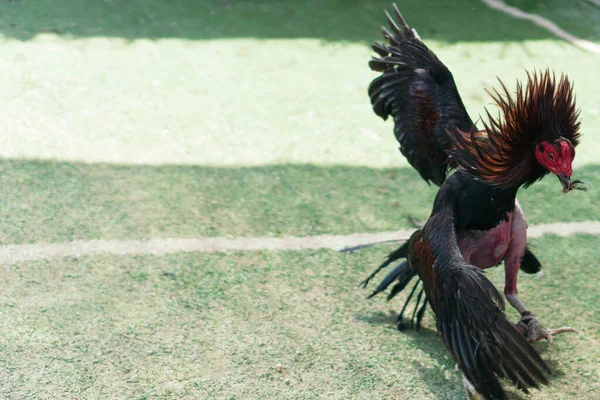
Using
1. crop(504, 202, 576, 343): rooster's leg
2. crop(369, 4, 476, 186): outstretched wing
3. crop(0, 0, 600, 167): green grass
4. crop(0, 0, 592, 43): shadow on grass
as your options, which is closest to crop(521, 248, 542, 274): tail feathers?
crop(504, 202, 576, 343): rooster's leg

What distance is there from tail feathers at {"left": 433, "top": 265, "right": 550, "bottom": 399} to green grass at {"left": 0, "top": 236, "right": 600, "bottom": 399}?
1.46 ft

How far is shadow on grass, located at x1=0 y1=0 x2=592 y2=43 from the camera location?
6.17 meters

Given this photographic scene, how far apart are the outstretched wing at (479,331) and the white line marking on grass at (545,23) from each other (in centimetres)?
478

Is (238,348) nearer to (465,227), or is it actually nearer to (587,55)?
(465,227)

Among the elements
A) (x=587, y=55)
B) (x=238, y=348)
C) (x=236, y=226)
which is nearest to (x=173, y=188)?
(x=236, y=226)

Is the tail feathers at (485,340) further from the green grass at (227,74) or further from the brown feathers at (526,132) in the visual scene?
the green grass at (227,74)

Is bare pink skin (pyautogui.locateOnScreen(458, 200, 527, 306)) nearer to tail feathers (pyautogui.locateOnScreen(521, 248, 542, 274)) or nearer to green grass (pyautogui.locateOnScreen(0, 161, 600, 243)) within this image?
tail feathers (pyautogui.locateOnScreen(521, 248, 542, 274))

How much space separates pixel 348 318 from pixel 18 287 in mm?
1532

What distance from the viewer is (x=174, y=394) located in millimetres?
2697

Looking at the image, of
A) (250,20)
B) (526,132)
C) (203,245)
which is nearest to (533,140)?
(526,132)

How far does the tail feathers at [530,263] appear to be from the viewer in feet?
10.6

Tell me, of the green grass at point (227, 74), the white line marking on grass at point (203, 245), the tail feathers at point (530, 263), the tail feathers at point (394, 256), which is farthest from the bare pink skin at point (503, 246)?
the green grass at point (227, 74)

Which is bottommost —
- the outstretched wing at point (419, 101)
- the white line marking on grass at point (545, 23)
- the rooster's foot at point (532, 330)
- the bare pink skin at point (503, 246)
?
the rooster's foot at point (532, 330)

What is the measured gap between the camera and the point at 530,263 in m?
3.24
